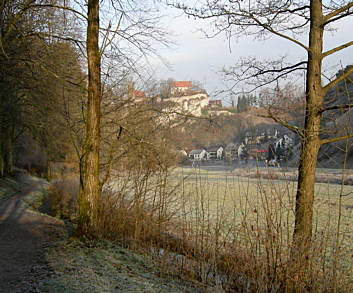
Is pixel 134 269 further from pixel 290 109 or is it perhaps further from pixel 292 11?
pixel 292 11

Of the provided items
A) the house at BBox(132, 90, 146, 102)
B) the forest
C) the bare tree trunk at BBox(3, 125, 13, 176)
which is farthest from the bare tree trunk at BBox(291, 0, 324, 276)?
the bare tree trunk at BBox(3, 125, 13, 176)

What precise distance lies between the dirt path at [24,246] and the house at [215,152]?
370cm

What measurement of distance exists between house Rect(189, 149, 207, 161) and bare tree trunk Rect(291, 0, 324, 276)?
7.56 ft

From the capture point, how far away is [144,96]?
29.9 ft

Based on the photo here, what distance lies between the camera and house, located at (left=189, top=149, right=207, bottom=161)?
22.5ft

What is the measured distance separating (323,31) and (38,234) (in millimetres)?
7181

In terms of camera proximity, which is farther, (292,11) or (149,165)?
(149,165)

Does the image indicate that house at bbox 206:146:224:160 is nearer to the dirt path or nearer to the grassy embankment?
the grassy embankment

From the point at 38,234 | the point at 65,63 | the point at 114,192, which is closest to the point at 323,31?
the point at 114,192

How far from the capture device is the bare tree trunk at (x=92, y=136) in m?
6.35

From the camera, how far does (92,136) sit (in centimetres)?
638

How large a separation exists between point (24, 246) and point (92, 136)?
2.69m

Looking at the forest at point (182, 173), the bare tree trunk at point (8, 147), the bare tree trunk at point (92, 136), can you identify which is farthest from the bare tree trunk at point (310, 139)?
the bare tree trunk at point (8, 147)

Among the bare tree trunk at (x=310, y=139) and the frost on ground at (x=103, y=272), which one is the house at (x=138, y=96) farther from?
the bare tree trunk at (x=310, y=139)
